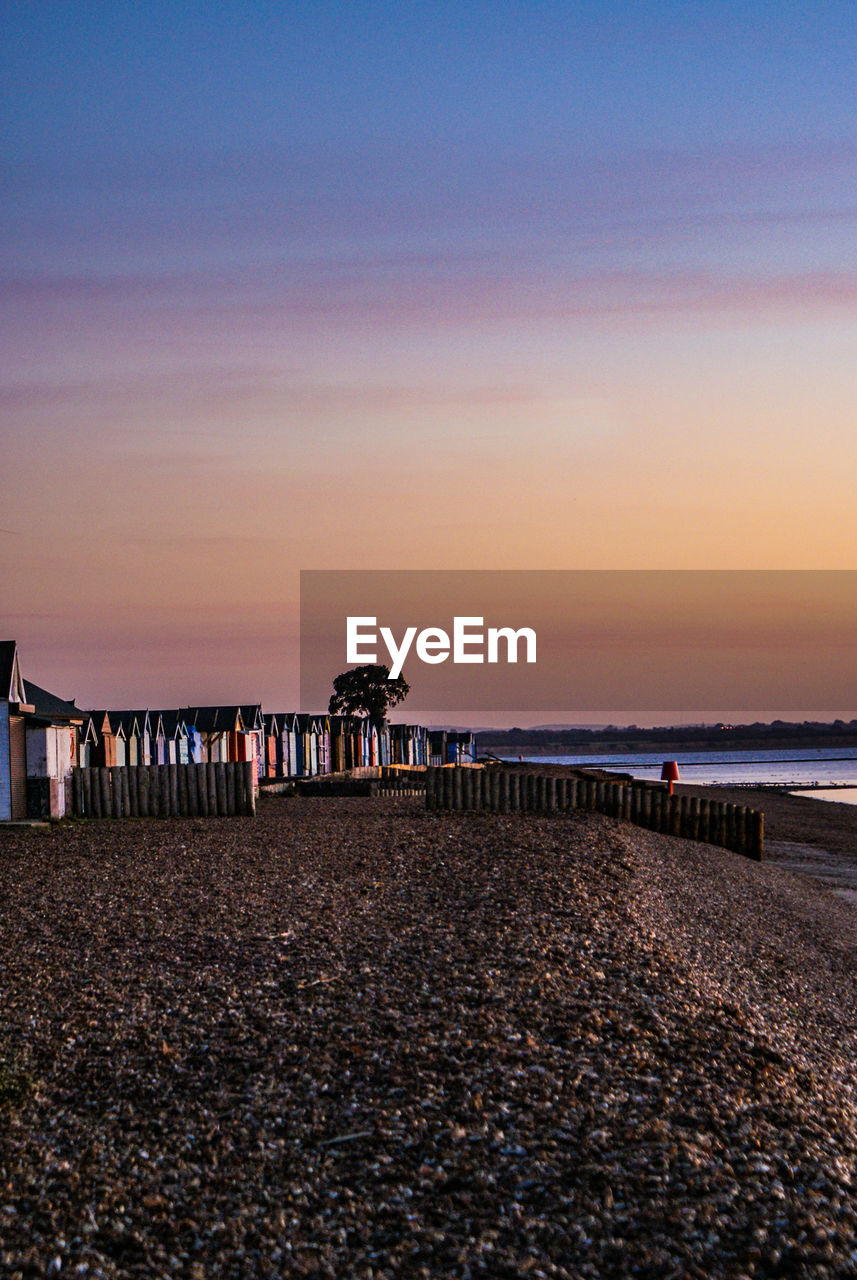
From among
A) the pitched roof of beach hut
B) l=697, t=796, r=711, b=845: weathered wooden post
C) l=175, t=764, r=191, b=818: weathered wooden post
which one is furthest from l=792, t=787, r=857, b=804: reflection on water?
the pitched roof of beach hut

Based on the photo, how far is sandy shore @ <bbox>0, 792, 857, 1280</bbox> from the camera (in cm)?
723

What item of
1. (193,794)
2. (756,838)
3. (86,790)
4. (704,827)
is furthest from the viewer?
(193,794)

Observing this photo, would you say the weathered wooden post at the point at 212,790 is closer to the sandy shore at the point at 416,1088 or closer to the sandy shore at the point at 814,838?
the sandy shore at the point at 416,1088

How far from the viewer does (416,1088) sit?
31.1 feet

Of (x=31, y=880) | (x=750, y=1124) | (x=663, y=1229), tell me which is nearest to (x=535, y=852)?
(x=31, y=880)

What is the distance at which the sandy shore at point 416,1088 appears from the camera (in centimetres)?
723

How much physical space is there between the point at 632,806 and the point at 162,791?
579 inches

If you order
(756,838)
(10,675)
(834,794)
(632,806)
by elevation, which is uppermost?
(10,675)

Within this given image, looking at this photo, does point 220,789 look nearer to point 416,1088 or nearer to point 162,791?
point 162,791

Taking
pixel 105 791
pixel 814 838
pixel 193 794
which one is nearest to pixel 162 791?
pixel 193 794

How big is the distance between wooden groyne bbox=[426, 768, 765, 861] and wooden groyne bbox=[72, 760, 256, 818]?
7.42 meters

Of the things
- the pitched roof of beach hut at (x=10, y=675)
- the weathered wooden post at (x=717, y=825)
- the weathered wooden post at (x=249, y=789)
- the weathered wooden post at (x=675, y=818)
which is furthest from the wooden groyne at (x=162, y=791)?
Result: the weathered wooden post at (x=717, y=825)

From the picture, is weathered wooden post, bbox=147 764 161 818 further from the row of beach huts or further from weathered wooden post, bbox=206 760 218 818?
the row of beach huts

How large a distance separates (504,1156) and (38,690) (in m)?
36.4
